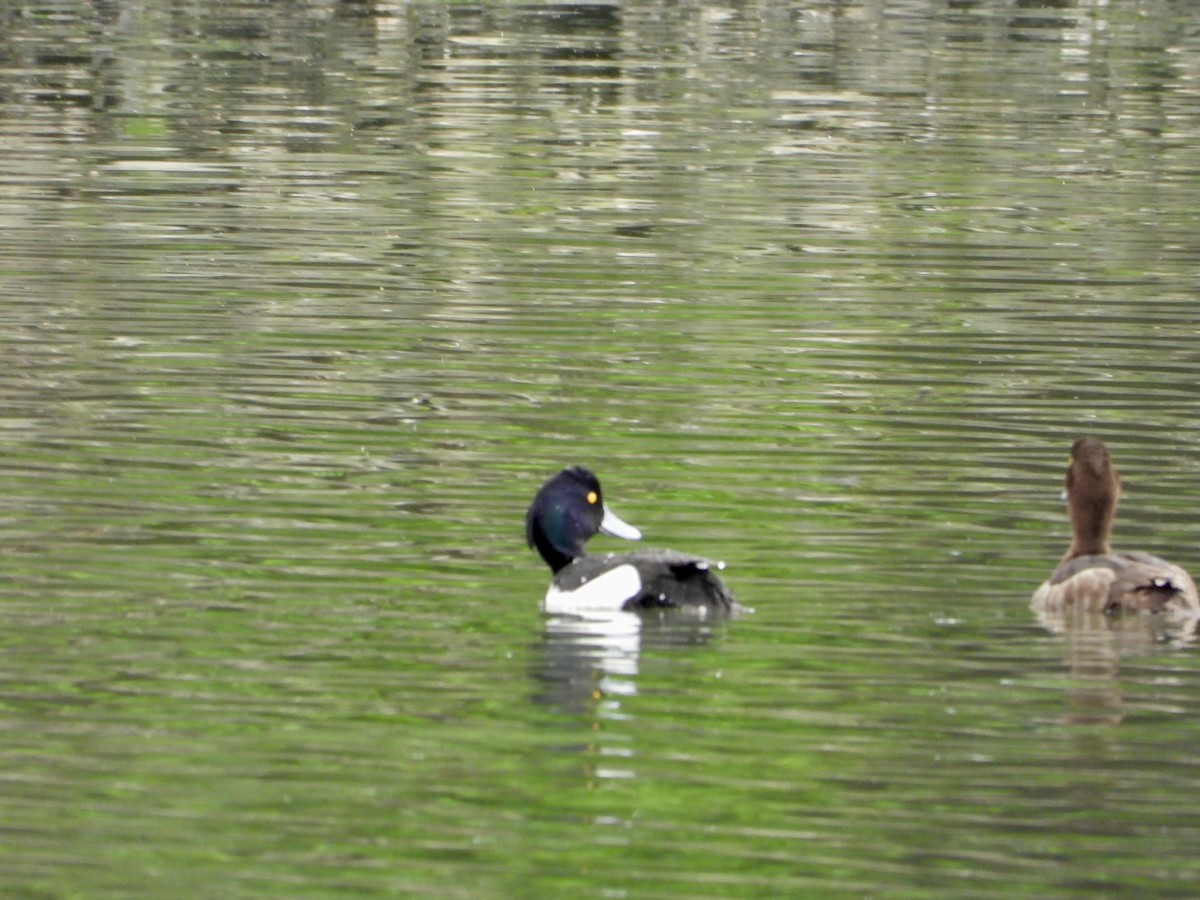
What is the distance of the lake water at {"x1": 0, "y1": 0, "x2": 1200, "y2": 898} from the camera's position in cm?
887

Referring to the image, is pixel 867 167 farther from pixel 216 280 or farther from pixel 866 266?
pixel 216 280

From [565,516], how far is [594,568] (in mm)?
533

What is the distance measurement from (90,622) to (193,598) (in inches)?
21.5

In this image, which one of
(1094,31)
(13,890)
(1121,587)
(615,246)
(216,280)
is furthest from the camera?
(1094,31)

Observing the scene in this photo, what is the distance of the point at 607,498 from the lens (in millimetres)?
13602

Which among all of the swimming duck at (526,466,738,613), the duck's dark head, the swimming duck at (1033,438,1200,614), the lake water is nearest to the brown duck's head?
the swimming duck at (1033,438,1200,614)

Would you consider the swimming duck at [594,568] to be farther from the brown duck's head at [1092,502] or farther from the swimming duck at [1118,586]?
the brown duck's head at [1092,502]

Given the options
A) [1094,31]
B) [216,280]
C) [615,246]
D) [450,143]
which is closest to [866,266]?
[615,246]

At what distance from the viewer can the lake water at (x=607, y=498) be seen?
8867mm

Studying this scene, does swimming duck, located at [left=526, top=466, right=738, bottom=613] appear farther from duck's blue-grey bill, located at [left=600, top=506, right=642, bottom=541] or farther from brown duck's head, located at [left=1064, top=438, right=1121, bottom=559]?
brown duck's head, located at [left=1064, top=438, right=1121, bottom=559]

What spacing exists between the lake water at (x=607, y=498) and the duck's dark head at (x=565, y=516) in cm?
30

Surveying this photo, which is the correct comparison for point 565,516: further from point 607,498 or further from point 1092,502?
point 1092,502

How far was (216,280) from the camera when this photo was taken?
20.6 m

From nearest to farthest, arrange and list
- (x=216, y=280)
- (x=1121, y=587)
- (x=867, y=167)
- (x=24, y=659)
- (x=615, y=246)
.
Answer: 1. (x=24, y=659)
2. (x=1121, y=587)
3. (x=216, y=280)
4. (x=615, y=246)
5. (x=867, y=167)
